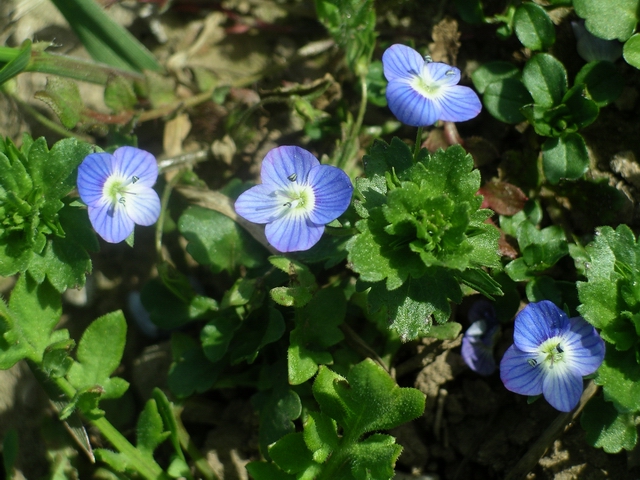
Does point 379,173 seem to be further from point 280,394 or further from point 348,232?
point 280,394

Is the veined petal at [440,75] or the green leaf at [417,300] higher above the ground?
the veined petal at [440,75]

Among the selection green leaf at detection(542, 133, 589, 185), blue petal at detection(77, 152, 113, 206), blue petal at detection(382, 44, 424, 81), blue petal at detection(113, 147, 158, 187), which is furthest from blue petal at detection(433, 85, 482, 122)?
blue petal at detection(77, 152, 113, 206)

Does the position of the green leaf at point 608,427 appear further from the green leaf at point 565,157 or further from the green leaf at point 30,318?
the green leaf at point 30,318

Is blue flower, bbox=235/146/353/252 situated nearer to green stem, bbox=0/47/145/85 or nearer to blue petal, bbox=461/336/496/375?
blue petal, bbox=461/336/496/375

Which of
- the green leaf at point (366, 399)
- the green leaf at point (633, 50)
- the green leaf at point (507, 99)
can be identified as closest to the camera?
the green leaf at point (366, 399)

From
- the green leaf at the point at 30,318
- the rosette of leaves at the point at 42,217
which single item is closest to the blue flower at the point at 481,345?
the rosette of leaves at the point at 42,217
